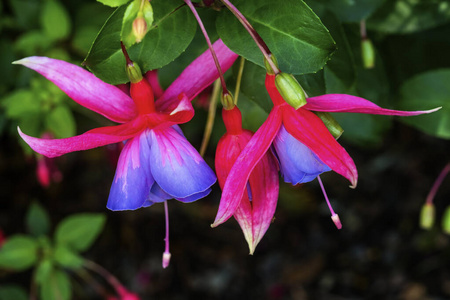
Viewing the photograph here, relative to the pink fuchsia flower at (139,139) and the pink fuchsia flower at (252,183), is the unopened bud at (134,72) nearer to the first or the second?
the pink fuchsia flower at (139,139)

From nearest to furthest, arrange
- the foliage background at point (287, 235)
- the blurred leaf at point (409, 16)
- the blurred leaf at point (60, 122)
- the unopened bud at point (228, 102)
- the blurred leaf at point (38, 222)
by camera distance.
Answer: the unopened bud at point (228, 102) → the blurred leaf at point (409, 16) → the blurred leaf at point (60, 122) → the blurred leaf at point (38, 222) → the foliage background at point (287, 235)

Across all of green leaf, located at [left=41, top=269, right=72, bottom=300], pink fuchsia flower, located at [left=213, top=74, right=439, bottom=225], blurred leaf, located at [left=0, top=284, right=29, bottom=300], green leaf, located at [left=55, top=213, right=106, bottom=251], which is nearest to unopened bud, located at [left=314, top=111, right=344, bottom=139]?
pink fuchsia flower, located at [left=213, top=74, right=439, bottom=225]

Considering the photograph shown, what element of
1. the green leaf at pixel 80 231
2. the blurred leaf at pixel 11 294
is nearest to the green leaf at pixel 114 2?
the green leaf at pixel 80 231

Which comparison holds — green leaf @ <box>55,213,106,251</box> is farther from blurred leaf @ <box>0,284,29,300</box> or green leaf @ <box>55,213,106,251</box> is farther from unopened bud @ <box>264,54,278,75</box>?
unopened bud @ <box>264,54,278,75</box>

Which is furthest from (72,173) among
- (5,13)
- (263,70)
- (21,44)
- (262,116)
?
(263,70)

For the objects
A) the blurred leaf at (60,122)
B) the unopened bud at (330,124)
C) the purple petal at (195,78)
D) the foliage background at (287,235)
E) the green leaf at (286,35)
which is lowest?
the foliage background at (287,235)
